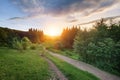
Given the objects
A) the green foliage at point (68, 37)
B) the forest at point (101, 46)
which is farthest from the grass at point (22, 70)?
the green foliage at point (68, 37)

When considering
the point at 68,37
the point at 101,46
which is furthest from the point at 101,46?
the point at 68,37

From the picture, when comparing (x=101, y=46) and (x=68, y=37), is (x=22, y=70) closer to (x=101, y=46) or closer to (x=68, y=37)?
(x=101, y=46)

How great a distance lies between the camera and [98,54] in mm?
34031

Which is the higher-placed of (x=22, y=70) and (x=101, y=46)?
(x=101, y=46)

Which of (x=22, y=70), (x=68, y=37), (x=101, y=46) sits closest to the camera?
(x=22, y=70)

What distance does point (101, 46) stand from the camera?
3403 cm

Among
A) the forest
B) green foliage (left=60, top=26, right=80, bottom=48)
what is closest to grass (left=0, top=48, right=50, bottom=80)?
the forest

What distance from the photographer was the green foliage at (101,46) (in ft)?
103

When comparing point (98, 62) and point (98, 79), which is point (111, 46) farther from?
point (98, 79)

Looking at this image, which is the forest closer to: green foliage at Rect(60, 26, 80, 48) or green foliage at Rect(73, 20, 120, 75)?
green foliage at Rect(73, 20, 120, 75)

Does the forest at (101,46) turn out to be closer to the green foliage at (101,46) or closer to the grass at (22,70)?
the green foliage at (101,46)

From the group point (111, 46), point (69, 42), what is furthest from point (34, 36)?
point (111, 46)

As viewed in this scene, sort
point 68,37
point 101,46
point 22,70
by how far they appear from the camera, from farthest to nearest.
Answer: point 68,37 < point 101,46 < point 22,70

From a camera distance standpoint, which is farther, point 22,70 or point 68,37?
point 68,37
